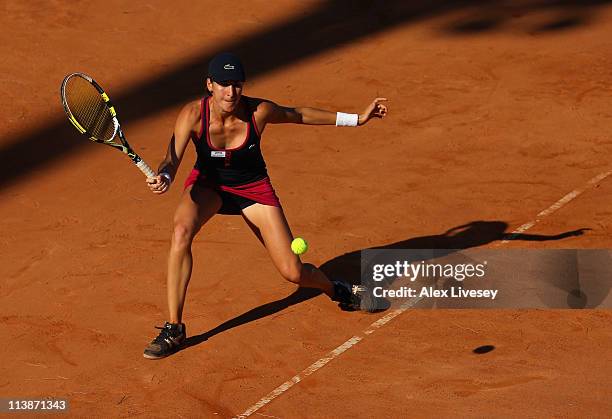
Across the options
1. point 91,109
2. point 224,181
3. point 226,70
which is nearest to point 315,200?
point 224,181

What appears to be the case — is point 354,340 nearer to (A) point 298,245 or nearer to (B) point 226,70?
(A) point 298,245

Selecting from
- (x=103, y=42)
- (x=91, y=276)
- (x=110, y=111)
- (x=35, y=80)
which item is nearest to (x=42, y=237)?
(x=91, y=276)

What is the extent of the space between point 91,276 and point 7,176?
279 centimetres

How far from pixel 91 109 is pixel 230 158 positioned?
50.6 inches

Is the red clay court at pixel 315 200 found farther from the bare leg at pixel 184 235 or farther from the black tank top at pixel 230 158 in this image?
the black tank top at pixel 230 158

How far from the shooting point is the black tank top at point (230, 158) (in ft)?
33.4

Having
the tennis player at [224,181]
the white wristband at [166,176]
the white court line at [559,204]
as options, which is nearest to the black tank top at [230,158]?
the tennis player at [224,181]

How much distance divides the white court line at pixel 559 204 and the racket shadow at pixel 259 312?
2069mm

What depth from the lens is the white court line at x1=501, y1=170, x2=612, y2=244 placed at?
12.2 metres

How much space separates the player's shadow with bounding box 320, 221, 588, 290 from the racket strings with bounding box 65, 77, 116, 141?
2.55 m

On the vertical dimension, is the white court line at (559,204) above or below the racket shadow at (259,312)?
above

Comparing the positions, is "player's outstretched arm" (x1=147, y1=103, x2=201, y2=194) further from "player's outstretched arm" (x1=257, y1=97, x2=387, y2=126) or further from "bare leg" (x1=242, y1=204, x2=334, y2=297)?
"bare leg" (x1=242, y1=204, x2=334, y2=297)

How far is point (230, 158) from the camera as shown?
10.3m

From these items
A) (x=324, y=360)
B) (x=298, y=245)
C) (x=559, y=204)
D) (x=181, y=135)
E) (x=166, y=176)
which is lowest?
(x=324, y=360)
